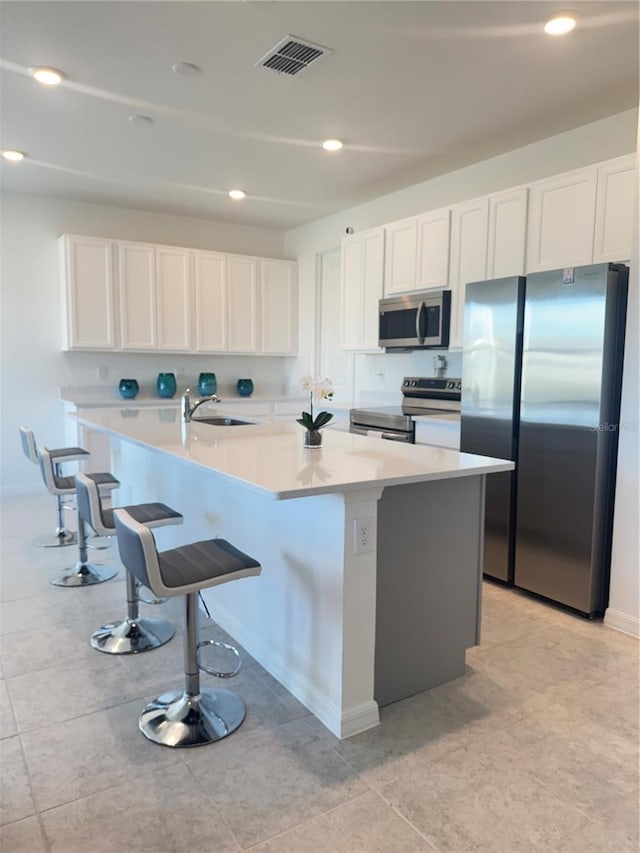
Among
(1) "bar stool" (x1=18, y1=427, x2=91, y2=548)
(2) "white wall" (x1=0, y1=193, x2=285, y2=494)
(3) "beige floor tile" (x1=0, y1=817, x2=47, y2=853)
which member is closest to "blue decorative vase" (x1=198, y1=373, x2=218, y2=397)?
(2) "white wall" (x1=0, y1=193, x2=285, y2=494)

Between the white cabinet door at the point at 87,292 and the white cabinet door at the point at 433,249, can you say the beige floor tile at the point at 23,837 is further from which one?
the white cabinet door at the point at 87,292

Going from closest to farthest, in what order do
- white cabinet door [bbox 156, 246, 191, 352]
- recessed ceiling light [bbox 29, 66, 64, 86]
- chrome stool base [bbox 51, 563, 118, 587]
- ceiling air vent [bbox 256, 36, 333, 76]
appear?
ceiling air vent [bbox 256, 36, 333, 76] → recessed ceiling light [bbox 29, 66, 64, 86] → chrome stool base [bbox 51, 563, 118, 587] → white cabinet door [bbox 156, 246, 191, 352]

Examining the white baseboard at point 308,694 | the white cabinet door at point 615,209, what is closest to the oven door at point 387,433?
the white cabinet door at point 615,209

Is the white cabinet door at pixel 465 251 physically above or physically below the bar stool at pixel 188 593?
above

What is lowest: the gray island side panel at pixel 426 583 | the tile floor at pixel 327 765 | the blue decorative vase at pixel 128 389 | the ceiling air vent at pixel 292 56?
the tile floor at pixel 327 765

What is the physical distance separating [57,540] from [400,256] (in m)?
3.44

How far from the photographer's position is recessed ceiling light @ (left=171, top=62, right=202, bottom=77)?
2873mm

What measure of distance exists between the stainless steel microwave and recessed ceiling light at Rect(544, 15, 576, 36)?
1768 millimetres

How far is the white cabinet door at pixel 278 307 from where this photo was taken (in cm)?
634

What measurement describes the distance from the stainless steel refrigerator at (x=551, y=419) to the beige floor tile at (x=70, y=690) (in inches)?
86.7

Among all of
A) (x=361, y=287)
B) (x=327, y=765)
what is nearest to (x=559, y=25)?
(x=361, y=287)

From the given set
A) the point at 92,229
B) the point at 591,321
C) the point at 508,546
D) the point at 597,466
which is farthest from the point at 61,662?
the point at 92,229

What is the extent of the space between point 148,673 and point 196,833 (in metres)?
0.92

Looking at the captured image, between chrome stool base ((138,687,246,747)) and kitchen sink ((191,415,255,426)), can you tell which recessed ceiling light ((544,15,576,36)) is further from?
chrome stool base ((138,687,246,747))
